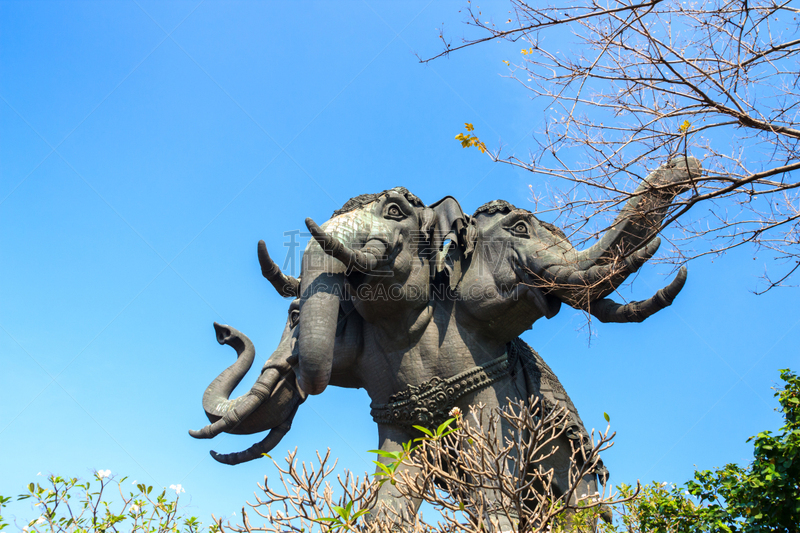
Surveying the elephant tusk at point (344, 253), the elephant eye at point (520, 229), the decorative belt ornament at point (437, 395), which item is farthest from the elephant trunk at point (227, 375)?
the elephant eye at point (520, 229)

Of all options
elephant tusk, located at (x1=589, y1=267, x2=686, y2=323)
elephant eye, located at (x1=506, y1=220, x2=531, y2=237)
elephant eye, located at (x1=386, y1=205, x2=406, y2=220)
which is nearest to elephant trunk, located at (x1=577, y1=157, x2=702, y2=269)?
elephant tusk, located at (x1=589, y1=267, x2=686, y2=323)

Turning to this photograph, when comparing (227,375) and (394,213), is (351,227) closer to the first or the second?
(394,213)

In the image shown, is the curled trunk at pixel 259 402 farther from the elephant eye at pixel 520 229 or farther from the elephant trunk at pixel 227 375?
the elephant eye at pixel 520 229

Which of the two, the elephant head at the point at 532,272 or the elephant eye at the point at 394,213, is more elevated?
the elephant eye at the point at 394,213

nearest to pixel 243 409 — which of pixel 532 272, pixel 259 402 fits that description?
pixel 259 402

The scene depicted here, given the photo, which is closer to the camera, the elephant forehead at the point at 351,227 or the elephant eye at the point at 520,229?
the elephant forehead at the point at 351,227

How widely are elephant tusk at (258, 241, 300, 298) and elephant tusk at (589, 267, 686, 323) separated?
2.92m

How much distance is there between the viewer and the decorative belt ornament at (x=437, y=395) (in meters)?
6.11

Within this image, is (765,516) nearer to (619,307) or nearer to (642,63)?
(619,307)

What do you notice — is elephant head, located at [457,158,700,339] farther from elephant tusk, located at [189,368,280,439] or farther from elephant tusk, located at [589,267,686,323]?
elephant tusk, located at [189,368,280,439]

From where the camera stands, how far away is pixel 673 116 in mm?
4090

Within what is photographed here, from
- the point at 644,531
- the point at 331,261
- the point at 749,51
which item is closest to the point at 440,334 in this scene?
the point at 331,261

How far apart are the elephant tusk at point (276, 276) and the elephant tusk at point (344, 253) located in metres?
0.65

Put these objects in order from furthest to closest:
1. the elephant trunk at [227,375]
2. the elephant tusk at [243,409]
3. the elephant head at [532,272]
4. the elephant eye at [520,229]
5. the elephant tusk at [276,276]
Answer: the elephant trunk at [227,375], the elephant tusk at [243,409], the elephant eye at [520,229], the elephant tusk at [276,276], the elephant head at [532,272]
